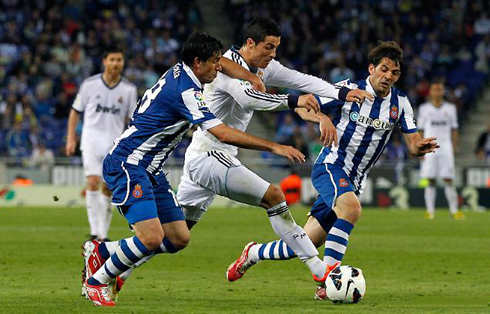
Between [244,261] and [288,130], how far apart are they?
17272 millimetres

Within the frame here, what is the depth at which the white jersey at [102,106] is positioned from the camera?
13.5m

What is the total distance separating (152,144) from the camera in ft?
25.5

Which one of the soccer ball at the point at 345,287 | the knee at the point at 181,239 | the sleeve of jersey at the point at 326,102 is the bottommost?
the soccer ball at the point at 345,287

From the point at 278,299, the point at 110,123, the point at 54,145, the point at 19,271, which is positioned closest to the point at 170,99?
the point at 278,299

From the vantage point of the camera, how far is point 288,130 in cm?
2633

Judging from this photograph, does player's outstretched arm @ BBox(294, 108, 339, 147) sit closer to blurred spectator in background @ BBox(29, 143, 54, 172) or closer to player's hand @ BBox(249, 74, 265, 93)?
player's hand @ BBox(249, 74, 265, 93)

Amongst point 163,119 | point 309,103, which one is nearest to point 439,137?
point 309,103

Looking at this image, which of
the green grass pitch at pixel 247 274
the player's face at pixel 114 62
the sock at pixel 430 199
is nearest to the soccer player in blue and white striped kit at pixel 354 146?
the green grass pitch at pixel 247 274

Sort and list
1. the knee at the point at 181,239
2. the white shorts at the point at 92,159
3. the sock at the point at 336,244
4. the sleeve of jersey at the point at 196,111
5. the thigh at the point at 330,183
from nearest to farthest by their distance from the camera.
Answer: the sleeve of jersey at the point at 196,111 → the knee at the point at 181,239 → the sock at the point at 336,244 → the thigh at the point at 330,183 → the white shorts at the point at 92,159

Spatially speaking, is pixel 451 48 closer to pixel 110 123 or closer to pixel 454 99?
pixel 454 99

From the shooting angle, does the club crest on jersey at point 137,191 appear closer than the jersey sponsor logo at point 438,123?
Yes

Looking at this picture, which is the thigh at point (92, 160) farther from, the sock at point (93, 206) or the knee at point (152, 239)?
the knee at point (152, 239)

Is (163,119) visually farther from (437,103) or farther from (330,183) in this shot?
(437,103)

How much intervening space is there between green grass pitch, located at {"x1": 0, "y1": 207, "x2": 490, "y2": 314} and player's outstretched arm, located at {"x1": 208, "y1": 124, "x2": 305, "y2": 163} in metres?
1.15
